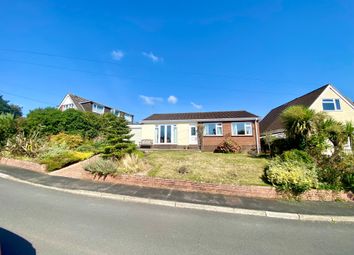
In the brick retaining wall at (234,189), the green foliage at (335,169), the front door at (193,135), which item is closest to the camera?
the brick retaining wall at (234,189)

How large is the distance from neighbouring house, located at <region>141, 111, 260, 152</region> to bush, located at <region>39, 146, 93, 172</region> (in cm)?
970

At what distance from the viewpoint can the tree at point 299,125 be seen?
10.4 metres

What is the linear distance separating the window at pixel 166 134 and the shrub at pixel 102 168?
12560 mm

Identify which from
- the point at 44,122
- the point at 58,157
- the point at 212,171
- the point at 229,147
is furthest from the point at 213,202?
the point at 44,122

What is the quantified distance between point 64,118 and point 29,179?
35.3 ft

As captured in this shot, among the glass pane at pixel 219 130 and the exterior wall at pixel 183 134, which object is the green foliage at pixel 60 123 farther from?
the glass pane at pixel 219 130

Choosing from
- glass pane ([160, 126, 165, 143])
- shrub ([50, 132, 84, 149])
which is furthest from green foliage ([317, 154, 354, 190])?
shrub ([50, 132, 84, 149])

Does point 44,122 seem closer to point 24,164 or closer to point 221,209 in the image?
point 24,164

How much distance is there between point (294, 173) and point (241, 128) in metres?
12.6

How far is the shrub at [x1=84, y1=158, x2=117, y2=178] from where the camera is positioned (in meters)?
9.20

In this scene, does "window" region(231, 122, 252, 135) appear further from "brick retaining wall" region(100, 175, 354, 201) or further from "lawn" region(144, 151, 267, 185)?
"brick retaining wall" region(100, 175, 354, 201)

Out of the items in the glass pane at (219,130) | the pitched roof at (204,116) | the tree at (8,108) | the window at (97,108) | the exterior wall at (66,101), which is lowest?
the glass pane at (219,130)

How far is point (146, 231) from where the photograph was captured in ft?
15.0

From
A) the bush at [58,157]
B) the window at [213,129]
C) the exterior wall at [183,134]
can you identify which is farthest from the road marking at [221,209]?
the window at [213,129]
